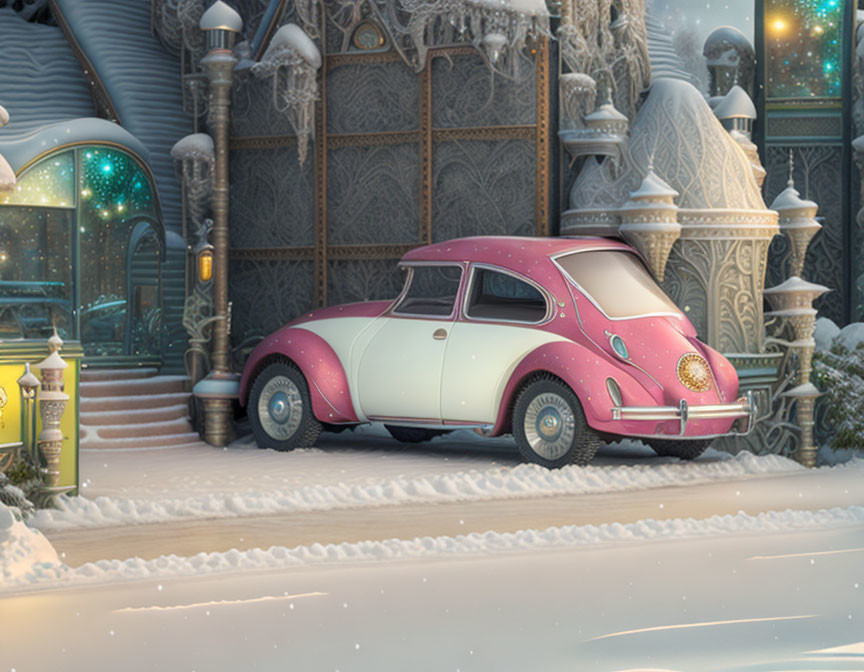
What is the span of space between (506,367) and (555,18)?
14.7ft

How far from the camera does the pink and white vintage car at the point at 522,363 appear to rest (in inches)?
433

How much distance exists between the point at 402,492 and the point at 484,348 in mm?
Answer: 2181

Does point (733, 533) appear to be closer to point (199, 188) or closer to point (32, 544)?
point (32, 544)

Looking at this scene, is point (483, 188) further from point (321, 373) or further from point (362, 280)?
point (321, 373)

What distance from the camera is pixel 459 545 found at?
7699 millimetres

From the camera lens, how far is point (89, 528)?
855 centimetres

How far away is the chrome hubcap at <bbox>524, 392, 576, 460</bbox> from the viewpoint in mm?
11102

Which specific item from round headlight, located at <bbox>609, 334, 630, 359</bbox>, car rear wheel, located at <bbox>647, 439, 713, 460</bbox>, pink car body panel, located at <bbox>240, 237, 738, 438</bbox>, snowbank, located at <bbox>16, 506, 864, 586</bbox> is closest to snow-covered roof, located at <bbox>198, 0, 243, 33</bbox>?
pink car body panel, located at <bbox>240, 237, 738, 438</bbox>

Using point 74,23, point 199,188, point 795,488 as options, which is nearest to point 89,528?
point 795,488

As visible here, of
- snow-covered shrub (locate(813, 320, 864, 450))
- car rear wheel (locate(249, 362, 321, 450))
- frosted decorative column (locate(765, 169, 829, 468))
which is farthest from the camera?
snow-covered shrub (locate(813, 320, 864, 450))

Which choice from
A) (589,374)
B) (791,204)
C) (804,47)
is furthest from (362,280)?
(804,47)

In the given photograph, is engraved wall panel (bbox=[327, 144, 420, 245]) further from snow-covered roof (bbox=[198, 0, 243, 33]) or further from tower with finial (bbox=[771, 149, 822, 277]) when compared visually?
tower with finial (bbox=[771, 149, 822, 277])

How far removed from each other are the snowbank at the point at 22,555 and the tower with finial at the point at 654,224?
712cm

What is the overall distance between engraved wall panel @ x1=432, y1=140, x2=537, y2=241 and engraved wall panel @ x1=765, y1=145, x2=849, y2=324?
7.45 m
